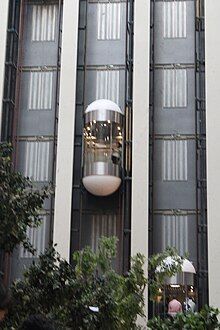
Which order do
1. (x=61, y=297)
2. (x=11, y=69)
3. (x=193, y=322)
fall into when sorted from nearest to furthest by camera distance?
1. (x=193, y=322)
2. (x=61, y=297)
3. (x=11, y=69)

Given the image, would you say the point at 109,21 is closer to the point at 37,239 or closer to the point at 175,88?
the point at 175,88

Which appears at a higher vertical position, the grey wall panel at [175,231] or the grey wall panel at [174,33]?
the grey wall panel at [174,33]

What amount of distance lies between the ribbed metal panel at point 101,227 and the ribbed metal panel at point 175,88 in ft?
12.3

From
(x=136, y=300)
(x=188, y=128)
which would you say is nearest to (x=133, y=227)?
(x=188, y=128)

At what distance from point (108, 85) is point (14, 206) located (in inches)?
529

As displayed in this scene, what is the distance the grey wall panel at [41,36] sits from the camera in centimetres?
2238

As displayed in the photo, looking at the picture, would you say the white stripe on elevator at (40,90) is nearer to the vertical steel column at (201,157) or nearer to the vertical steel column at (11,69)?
the vertical steel column at (11,69)

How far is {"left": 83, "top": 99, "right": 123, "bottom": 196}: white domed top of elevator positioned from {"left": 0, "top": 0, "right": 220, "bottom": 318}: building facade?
0.16 feet

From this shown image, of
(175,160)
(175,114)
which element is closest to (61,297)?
(175,160)

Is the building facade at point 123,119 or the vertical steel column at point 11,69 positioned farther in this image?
the vertical steel column at point 11,69

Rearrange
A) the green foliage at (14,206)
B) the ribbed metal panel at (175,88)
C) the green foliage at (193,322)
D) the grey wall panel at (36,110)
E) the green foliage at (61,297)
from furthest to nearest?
the grey wall panel at (36,110) → the ribbed metal panel at (175,88) → the green foliage at (14,206) → the green foliage at (61,297) → the green foliage at (193,322)

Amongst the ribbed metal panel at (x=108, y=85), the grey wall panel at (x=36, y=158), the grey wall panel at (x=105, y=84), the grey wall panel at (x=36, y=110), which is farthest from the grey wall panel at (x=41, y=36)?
the grey wall panel at (x=36, y=158)

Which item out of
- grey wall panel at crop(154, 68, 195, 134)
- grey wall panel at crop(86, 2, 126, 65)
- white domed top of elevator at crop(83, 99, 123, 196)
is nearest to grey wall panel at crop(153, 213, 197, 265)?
white domed top of elevator at crop(83, 99, 123, 196)

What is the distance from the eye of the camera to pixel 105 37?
73.2 ft
